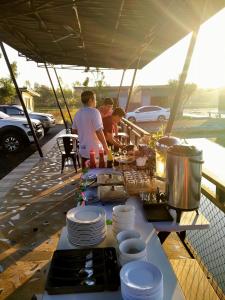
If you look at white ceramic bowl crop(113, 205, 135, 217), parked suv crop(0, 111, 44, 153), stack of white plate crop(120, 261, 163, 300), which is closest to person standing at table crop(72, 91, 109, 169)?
white ceramic bowl crop(113, 205, 135, 217)

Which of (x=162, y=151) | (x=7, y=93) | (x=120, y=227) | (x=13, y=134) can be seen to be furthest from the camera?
(x=7, y=93)

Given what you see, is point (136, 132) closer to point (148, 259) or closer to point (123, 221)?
point (123, 221)

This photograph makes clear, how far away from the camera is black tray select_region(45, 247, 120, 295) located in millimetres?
1387

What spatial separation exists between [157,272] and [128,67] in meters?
10.8

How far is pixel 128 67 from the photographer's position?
1140cm

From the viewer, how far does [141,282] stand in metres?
1.29

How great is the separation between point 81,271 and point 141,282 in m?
0.36

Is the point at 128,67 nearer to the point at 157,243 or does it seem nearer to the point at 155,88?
the point at 157,243

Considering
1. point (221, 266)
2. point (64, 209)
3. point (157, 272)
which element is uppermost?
point (157, 272)

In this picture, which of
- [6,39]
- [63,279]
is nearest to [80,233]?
[63,279]

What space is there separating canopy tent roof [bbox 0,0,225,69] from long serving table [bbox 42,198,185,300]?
282cm

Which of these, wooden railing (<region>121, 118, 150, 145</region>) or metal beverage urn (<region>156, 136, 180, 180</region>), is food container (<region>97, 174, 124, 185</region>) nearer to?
metal beverage urn (<region>156, 136, 180, 180</region>)

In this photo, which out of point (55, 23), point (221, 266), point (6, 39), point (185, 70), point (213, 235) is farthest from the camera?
point (6, 39)

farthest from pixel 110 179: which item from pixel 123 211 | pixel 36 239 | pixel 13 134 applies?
pixel 13 134
